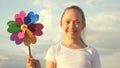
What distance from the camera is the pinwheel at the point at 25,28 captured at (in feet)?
7.70

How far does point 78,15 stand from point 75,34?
23cm

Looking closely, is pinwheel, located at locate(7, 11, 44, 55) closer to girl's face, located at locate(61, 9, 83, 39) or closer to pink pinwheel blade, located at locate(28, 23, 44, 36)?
pink pinwheel blade, located at locate(28, 23, 44, 36)

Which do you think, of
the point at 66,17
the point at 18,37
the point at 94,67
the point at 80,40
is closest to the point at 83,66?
the point at 94,67

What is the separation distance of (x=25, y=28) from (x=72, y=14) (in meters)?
0.59

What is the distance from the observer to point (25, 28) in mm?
2396

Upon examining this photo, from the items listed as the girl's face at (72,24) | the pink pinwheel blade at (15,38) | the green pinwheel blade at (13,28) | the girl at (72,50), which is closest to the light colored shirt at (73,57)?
the girl at (72,50)

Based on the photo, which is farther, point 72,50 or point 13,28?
point 13,28

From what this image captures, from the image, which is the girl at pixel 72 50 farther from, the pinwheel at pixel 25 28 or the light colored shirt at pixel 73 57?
the pinwheel at pixel 25 28

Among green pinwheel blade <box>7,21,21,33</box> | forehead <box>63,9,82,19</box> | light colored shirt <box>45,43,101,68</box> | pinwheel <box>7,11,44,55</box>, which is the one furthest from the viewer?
green pinwheel blade <box>7,21,21,33</box>

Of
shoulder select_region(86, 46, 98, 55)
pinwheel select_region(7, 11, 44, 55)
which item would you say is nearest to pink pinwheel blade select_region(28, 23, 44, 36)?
pinwheel select_region(7, 11, 44, 55)

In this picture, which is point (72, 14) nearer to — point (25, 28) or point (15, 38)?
point (25, 28)

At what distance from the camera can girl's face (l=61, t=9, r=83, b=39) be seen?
7.13 feet

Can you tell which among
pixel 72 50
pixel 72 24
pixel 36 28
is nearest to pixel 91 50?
pixel 72 50

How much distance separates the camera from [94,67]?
2207 mm
